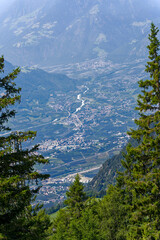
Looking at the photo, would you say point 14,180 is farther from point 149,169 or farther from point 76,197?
point 76,197

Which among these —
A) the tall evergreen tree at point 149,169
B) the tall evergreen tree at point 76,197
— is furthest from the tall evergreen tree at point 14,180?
the tall evergreen tree at point 76,197

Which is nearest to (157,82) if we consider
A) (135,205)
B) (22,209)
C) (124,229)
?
(135,205)

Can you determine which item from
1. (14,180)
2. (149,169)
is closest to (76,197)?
(149,169)

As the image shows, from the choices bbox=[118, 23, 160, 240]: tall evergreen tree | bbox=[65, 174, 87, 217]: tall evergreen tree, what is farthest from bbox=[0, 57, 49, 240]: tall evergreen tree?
bbox=[65, 174, 87, 217]: tall evergreen tree

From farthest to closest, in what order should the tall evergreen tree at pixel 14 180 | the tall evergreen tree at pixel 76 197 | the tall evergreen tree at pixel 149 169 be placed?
the tall evergreen tree at pixel 76 197 → the tall evergreen tree at pixel 149 169 → the tall evergreen tree at pixel 14 180

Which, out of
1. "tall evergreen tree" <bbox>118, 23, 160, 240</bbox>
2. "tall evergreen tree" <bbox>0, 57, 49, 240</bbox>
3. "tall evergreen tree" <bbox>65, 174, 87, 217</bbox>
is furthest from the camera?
"tall evergreen tree" <bbox>65, 174, 87, 217</bbox>

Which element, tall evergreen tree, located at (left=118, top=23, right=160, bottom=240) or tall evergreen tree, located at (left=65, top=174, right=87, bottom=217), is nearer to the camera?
tall evergreen tree, located at (left=118, top=23, right=160, bottom=240)

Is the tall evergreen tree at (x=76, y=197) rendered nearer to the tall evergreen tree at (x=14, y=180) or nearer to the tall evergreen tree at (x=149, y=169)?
the tall evergreen tree at (x=149, y=169)

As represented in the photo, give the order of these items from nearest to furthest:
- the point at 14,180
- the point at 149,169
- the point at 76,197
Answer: the point at 14,180 → the point at 149,169 → the point at 76,197

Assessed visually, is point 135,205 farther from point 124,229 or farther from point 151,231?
point 124,229

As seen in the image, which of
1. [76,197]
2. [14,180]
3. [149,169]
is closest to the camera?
[14,180]

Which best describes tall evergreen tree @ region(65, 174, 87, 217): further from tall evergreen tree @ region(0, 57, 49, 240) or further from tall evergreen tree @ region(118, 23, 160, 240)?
tall evergreen tree @ region(0, 57, 49, 240)
